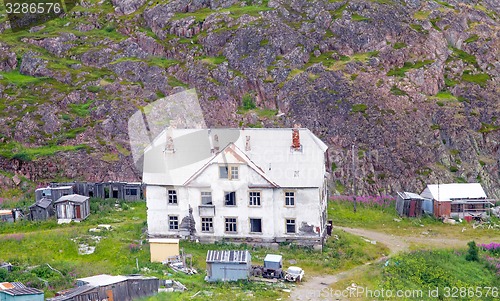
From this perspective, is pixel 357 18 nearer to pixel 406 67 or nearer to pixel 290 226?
pixel 406 67

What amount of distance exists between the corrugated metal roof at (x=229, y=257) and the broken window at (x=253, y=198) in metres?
7.21

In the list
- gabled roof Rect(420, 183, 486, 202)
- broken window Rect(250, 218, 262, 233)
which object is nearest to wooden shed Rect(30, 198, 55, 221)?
broken window Rect(250, 218, 262, 233)

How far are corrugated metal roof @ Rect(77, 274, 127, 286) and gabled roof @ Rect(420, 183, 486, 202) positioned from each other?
1216 inches

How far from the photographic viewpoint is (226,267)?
47062 mm

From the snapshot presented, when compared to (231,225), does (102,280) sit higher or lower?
lower

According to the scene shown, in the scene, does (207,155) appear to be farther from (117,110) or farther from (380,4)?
(380,4)

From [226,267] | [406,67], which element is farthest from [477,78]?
[226,267]

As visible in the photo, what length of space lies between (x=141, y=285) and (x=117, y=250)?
9.53 m

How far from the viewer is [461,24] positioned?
91.1 meters

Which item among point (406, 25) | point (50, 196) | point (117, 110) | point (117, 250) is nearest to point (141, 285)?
point (117, 250)

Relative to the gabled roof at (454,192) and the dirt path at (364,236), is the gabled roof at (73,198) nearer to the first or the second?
the dirt path at (364,236)

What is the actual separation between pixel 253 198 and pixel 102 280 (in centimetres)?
1417

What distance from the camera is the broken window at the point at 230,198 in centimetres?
5478

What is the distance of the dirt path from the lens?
150ft
